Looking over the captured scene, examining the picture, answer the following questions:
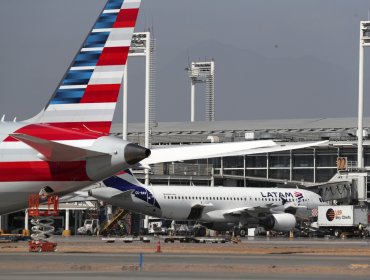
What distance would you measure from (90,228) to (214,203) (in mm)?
14619

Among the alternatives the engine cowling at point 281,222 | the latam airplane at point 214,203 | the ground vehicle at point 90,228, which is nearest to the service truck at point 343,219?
the latam airplane at point 214,203

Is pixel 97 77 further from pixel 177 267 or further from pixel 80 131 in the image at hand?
pixel 177 267

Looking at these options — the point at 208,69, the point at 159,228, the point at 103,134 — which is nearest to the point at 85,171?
the point at 103,134

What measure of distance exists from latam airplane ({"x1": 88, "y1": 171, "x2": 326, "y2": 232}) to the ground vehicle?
11.4 m

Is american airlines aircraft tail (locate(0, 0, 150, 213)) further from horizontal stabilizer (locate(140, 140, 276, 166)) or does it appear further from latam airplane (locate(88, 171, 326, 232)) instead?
latam airplane (locate(88, 171, 326, 232))

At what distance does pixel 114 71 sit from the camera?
39.3 meters

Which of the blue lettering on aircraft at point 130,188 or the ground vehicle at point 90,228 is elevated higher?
the blue lettering on aircraft at point 130,188

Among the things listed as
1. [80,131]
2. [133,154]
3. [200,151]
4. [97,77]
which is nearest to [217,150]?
[200,151]

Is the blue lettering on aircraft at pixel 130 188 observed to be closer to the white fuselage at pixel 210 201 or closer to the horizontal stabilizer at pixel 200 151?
the white fuselage at pixel 210 201

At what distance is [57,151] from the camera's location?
3712 centimetres

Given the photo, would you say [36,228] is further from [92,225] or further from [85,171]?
[92,225]

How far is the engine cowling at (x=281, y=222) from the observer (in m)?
94.8

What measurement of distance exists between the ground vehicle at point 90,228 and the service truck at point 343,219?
23147 millimetres

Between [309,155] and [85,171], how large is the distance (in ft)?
329
